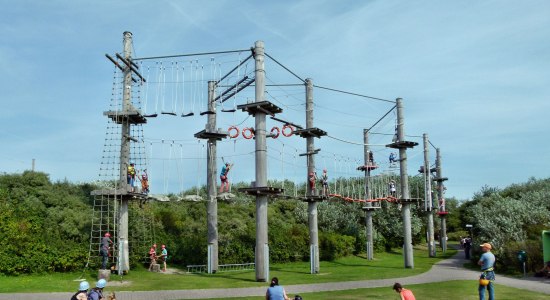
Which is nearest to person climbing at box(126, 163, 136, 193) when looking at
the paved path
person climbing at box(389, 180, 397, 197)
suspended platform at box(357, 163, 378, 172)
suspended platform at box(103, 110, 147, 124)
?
suspended platform at box(103, 110, 147, 124)

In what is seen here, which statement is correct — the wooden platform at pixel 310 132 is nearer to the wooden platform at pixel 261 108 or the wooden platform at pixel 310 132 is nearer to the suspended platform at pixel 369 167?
the wooden platform at pixel 261 108

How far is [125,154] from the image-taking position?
2597 cm

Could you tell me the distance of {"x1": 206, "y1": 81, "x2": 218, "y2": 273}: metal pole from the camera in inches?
1120

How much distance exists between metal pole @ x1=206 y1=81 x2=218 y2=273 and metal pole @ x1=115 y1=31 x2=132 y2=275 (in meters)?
4.78

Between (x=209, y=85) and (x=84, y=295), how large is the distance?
21650 millimetres

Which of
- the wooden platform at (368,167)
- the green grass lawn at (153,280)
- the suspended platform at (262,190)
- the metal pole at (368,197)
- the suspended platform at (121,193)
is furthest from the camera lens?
the metal pole at (368,197)

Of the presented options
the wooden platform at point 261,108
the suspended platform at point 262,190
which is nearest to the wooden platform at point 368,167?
the wooden platform at point 261,108

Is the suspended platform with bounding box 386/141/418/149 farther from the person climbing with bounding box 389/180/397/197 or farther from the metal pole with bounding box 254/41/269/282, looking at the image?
the metal pole with bounding box 254/41/269/282

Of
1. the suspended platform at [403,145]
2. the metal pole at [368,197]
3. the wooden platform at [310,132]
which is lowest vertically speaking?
the metal pole at [368,197]

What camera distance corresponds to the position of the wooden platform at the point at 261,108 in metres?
24.1

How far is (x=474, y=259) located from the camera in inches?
1313

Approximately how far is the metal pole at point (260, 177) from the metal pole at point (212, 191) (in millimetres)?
5292

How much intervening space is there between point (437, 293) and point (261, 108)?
37.6 feet

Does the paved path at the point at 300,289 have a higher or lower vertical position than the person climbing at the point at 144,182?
lower
